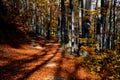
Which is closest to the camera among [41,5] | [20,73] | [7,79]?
[7,79]

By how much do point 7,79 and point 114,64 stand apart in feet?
20.0

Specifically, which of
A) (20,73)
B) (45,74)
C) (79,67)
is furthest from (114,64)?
(20,73)

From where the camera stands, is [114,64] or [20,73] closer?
[20,73]

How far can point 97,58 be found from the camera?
13352 millimetres

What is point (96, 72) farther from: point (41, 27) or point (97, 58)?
point (41, 27)

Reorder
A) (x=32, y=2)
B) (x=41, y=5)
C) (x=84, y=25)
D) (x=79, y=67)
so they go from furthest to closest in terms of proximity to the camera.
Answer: (x=41, y=5), (x=32, y=2), (x=84, y=25), (x=79, y=67)

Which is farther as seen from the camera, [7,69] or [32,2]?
[32,2]

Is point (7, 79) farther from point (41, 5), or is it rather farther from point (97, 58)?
point (41, 5)

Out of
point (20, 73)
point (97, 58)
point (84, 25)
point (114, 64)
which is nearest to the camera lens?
point (20, 73)

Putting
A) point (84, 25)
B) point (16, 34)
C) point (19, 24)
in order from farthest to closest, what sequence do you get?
1. point (19, 24)
2. point (16, 34)
3. point (84, 25)

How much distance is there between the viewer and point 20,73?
1073 centimetres

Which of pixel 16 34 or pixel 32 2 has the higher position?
pixel 32 2

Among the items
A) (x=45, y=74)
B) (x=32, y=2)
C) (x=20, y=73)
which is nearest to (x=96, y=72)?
(x=45, y=74)

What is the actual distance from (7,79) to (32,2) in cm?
3501
